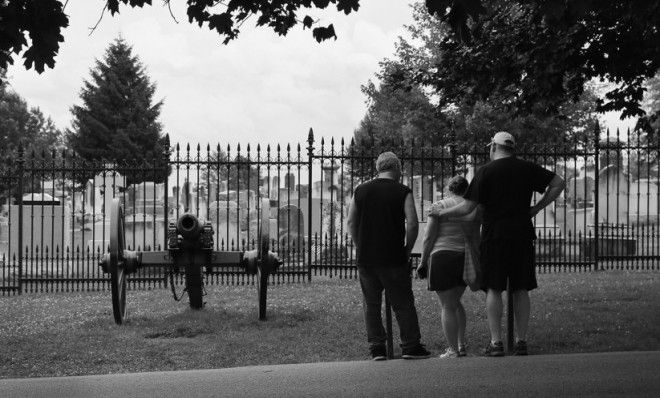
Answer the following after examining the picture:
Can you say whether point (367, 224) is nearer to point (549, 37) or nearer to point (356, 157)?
point (549, 37)

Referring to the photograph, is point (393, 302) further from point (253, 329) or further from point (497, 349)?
point (253, 329)

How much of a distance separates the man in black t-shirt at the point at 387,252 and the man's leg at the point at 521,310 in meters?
0.78

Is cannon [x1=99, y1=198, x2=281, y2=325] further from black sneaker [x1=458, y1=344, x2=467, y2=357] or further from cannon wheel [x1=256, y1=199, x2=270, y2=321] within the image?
black sneaker [x1=458, y1=344, x2=467, y2=357]

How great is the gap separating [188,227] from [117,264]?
87 centimetres

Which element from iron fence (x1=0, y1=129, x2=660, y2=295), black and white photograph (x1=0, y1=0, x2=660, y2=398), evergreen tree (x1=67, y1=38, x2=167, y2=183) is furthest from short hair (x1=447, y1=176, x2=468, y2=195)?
evergreen tree (x1=67, y1=38, x2=167, y2=183)

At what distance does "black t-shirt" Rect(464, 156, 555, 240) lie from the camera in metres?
7.80

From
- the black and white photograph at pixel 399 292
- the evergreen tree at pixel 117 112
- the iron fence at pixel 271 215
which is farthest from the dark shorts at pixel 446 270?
the evergreen tree at pixel 117 112

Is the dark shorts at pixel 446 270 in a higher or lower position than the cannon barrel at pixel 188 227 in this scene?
lower

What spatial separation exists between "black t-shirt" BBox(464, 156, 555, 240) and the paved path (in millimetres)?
1032

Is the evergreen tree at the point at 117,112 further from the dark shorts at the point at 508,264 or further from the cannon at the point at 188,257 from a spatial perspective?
the dark shorts at the point at 508,264

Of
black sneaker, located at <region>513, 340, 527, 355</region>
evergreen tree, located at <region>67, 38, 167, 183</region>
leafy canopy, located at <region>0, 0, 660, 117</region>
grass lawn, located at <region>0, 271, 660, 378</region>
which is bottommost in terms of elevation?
grass lawn, located at <region>0, 271, 660, 378</region>

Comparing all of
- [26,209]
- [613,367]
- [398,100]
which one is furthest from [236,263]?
[398,100]

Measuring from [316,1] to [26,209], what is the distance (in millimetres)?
15057

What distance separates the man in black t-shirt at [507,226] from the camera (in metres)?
7.80
